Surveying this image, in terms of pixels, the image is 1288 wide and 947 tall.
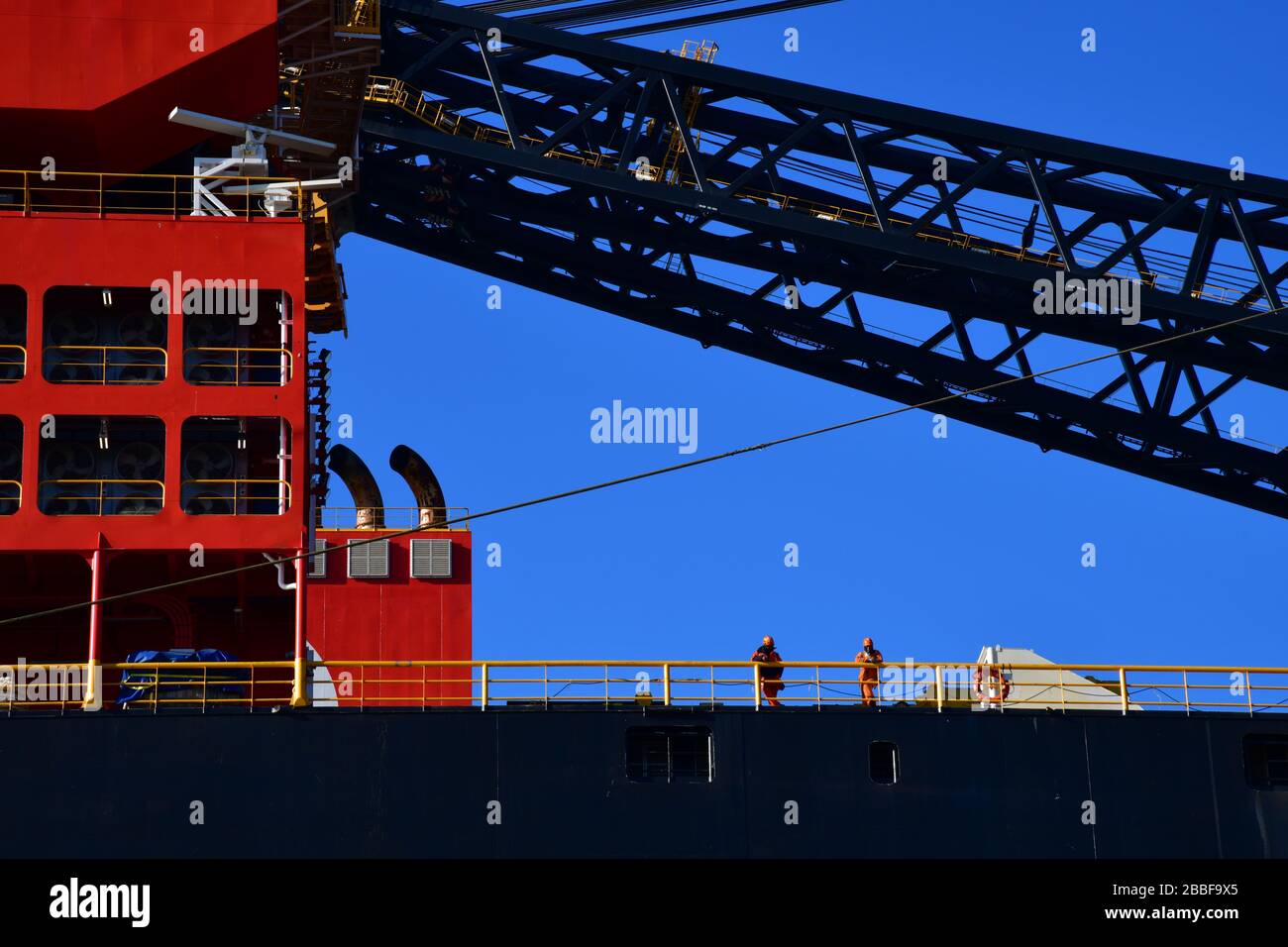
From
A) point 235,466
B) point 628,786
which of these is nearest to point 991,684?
point 628,786

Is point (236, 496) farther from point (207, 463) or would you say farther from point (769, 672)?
point (769, 672)

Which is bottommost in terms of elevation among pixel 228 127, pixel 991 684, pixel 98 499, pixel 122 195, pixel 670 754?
pixel 670 754

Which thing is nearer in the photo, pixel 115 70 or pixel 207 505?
pixel 207 505

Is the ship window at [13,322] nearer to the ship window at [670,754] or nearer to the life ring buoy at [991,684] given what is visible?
the ship window at [670,754]

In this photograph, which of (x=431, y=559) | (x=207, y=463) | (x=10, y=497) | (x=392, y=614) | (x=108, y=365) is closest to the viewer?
(x=10, y=497)

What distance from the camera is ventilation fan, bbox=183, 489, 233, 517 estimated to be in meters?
33.6

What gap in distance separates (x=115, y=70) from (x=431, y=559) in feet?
40.4

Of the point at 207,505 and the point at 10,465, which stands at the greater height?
the point at 10,465

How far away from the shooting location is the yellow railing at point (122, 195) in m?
35.3

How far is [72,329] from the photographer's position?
34.7m

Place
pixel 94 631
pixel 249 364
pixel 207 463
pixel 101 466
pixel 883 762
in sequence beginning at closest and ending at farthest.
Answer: pixel 94 631, pixel 883 762, pixel 101 466, pixel 207 463, pixel 249 364

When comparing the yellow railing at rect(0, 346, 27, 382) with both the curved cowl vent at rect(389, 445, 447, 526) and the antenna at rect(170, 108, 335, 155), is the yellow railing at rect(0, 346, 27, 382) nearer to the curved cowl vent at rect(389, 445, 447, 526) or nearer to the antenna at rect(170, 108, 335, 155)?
the antenna at rect(170, 108, 335, 155)

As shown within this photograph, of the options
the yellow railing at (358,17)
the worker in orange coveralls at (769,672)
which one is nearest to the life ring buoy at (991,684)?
the worker in orange coveralls at (769,672)
